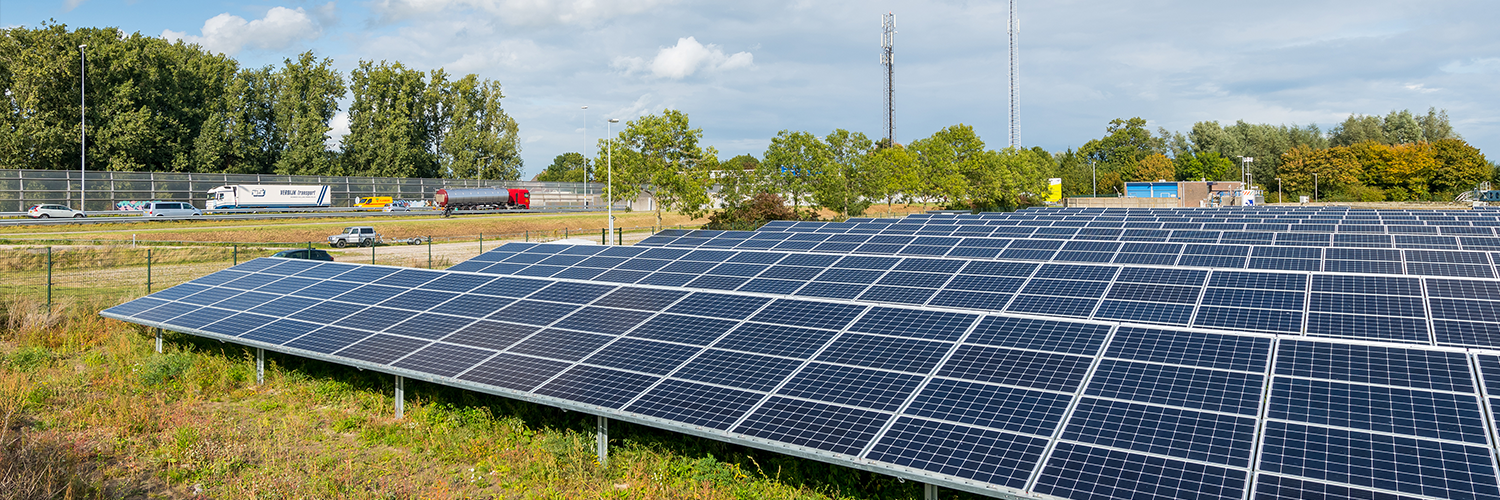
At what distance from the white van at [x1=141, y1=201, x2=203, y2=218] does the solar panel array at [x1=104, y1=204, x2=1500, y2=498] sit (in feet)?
182

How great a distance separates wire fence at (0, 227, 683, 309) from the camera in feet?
76.8

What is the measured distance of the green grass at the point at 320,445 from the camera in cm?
977

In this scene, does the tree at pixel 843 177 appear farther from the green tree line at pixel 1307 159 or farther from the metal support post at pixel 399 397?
the green tree line at pixel 1307 159

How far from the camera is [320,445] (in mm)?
11789

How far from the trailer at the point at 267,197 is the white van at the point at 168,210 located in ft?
23.5

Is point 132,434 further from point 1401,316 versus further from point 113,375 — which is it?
point 1401,316

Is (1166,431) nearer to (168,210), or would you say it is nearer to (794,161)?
(794,161)

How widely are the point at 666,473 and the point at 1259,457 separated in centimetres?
637

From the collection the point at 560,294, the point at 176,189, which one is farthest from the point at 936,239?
the point at 176,189

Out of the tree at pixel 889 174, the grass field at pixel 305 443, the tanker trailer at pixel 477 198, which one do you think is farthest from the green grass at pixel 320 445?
the tanker trailer at pixel 477 198

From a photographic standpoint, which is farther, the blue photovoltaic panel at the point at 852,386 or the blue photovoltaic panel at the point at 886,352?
the blue photovoltaic panel at the point at 886,352

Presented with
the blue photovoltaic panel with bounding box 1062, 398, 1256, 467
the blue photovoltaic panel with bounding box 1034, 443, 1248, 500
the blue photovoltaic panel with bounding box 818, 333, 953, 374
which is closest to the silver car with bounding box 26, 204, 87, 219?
the blue photovoltaic panel with bounding box 818, 333, 953, 374

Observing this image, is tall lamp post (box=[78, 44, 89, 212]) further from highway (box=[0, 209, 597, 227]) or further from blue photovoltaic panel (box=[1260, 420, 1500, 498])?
blue photovoltaic panel (box=[1260, 420, 1500, 498])

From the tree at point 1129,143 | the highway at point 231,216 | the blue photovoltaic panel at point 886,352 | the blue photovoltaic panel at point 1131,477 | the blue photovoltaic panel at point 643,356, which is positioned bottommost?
the blue photovoltaic panel at point 1131,477
